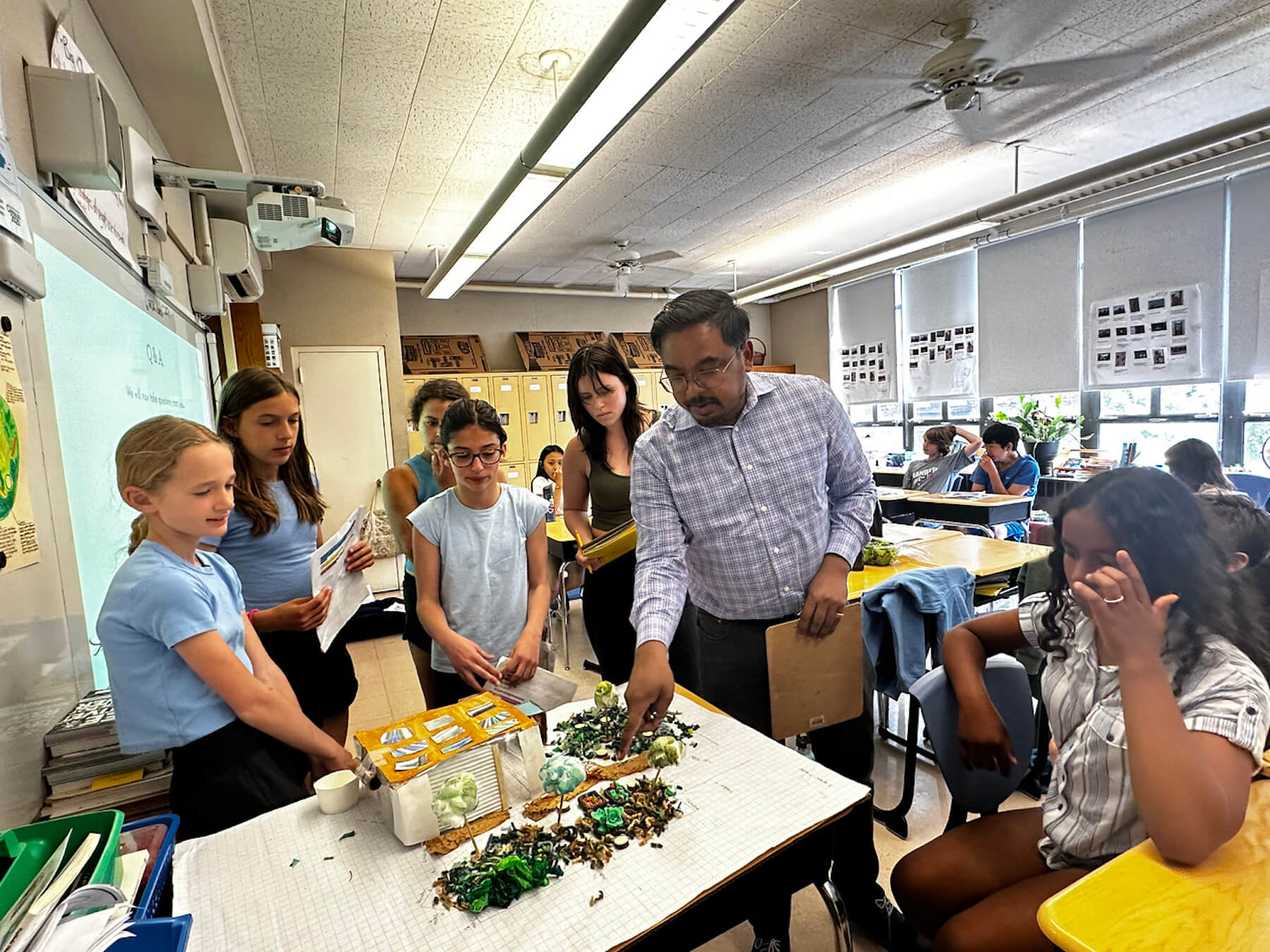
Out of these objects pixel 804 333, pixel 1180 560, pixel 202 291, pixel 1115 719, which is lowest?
pixel 1115 719

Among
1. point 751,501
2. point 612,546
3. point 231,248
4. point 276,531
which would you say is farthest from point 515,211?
point 751,501

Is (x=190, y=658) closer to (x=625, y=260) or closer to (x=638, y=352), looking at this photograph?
(x=625, y=260)

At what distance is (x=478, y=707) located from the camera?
3.63 feet

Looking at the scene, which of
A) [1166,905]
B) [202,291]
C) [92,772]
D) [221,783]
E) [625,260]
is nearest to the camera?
[1166,905]

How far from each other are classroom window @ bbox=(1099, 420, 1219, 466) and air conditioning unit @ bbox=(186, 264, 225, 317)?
6.39 metres

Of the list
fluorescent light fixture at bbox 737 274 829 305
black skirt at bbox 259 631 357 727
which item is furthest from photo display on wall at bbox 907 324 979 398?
black skirt at bbox 259 631 357 727

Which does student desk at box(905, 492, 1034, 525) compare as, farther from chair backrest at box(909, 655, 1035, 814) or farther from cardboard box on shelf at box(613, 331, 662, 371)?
cardboard box on shelf at box(613, 331, 662, 371)

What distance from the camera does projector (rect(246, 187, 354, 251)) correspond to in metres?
2.58

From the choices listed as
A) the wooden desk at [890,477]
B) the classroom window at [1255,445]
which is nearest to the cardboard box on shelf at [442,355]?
the wooden desk at [890,477]

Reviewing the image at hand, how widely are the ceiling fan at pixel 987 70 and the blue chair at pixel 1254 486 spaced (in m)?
2.45

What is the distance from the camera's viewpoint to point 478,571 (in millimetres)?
1672

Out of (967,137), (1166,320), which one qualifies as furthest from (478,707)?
(1166,320)

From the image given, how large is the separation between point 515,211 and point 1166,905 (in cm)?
376

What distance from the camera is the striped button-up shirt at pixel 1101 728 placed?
885 mm
